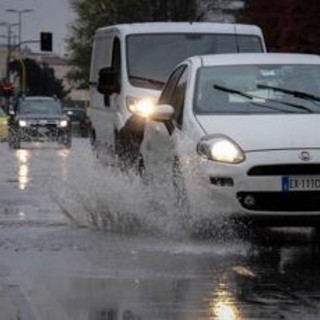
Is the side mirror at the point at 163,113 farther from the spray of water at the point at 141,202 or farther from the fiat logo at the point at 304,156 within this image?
the fiat logo at the point at 304,156

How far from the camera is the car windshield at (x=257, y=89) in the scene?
10.2 m

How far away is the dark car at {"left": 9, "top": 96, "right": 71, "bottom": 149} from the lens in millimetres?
33969

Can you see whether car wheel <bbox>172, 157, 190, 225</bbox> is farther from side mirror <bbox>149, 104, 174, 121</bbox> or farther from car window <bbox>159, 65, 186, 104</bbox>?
car window <bbox>159, 65, 186, 104</bbox>

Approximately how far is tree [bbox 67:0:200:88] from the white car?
58.7m

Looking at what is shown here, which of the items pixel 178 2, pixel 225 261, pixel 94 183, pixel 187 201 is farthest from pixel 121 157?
pixel 178 2

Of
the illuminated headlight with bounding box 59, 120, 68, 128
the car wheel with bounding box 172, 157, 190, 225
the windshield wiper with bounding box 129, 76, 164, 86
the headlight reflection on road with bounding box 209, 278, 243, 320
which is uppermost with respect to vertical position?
the windshield wiper with bounding box 129, 76, 164, 86

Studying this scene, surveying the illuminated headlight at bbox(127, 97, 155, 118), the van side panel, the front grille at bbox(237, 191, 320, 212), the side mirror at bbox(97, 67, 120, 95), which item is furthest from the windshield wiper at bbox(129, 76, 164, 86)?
the front grille at bbox(237, 191, 320, 212)

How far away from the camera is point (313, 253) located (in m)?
9.51

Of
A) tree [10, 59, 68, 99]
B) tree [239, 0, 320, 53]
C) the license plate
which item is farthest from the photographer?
tree [10, 59, 68, 99]

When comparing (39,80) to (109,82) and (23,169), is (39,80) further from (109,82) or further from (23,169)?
(109,82)

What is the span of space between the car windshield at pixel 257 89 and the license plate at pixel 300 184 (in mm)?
1054

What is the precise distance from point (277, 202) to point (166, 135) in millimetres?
1775

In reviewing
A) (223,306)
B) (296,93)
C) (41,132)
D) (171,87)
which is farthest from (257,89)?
(41,132)

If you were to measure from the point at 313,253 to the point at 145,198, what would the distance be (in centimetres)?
195
